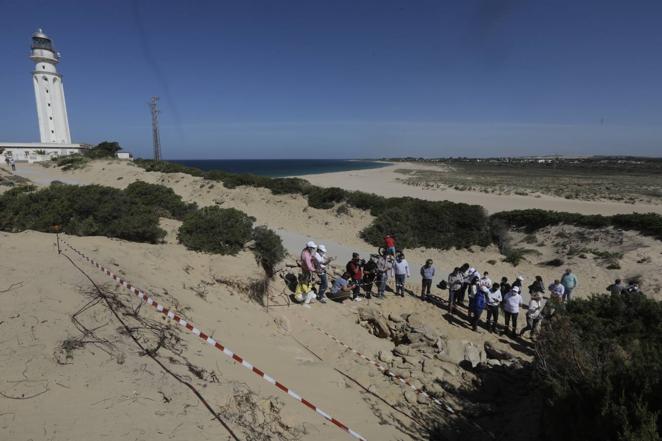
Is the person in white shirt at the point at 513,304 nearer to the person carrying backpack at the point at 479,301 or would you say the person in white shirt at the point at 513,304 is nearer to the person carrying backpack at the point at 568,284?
the person carrying backpack at the point at 479,301

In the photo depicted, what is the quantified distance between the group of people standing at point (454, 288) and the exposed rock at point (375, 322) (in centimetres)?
101

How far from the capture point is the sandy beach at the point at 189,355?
360 centimetres

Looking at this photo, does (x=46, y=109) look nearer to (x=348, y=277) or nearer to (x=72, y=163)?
(x=72, y=163)

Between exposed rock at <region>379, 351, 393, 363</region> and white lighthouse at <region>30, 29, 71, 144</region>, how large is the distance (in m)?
68.3

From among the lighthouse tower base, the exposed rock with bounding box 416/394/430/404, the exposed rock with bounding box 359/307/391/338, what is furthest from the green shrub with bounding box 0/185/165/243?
the lighthouse tower base

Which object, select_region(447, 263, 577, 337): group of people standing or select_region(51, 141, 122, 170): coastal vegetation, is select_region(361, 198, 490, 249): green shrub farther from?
select_region(51, 141, 122, 170): coastal vegetation

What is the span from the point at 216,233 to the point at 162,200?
26.4 ft

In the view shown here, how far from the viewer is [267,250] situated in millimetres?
11367

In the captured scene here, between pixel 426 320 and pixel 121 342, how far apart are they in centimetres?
791

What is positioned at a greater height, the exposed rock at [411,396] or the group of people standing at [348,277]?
the group of people standing at [348,277]

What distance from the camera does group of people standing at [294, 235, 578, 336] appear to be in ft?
30.4

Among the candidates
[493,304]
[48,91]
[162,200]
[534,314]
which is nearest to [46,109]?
[48,91]

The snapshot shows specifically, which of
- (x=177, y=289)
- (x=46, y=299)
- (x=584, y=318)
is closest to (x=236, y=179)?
(x=177, y=289)

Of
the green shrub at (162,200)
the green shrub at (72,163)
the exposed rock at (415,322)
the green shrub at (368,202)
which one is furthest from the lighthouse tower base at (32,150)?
the exposed rock at (415,322)
